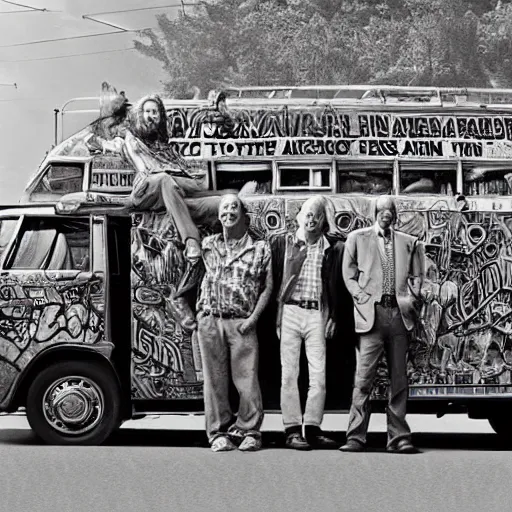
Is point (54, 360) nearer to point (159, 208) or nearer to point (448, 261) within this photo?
point (159, 208)

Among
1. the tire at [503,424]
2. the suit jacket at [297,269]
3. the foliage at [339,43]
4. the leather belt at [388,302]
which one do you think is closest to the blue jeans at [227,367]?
the suit jacket at [297,269]

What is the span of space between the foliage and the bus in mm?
24179

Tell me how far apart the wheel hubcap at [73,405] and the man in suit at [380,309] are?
6.77 ft

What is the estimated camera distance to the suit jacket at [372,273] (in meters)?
12.6

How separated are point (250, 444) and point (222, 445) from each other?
221 millimetres

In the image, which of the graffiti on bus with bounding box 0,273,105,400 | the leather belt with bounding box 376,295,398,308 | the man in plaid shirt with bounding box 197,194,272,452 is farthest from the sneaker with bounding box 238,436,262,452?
the leather belt with bounding box 376,295,398,308

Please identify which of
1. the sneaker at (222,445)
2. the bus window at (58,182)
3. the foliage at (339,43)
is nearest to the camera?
the sneaker at (222,445)

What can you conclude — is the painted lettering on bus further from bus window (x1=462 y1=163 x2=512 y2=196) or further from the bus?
bus window (x1=462 y1=163 x2=512 y2=196)

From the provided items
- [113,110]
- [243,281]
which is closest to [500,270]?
[243,281]

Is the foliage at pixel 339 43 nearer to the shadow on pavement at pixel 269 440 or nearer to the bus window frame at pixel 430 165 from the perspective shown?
the shadow on pavement at pixel 269 440

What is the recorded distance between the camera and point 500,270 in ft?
42.1

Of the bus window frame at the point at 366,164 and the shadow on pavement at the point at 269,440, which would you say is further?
the shadow on pavement at the point at 269,440

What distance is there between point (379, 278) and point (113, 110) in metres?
2.56

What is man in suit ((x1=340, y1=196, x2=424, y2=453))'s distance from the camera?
41.4ft
